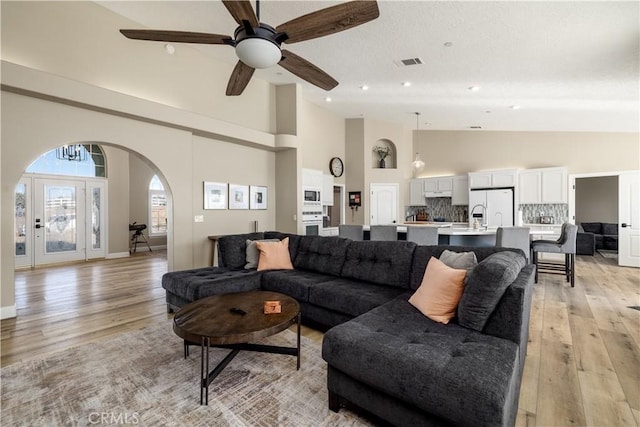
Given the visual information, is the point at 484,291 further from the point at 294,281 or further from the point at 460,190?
the point at 460,190

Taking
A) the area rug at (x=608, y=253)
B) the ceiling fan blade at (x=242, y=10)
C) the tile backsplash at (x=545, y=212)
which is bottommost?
the area rug at (x=608, y=253)

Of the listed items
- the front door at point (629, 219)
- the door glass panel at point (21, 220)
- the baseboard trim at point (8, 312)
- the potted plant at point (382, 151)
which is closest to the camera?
the baseboard trim at point (8, 312)

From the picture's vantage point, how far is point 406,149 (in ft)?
28.2

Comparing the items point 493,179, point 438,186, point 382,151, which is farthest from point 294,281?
point 493,179

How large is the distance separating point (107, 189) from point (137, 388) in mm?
7695

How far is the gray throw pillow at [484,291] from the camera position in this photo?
1824mm

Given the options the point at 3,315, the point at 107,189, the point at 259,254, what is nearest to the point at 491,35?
the point at 259,254

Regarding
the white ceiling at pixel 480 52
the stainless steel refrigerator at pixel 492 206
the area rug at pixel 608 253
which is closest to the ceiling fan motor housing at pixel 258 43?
the white ceiling at pixel 480 52

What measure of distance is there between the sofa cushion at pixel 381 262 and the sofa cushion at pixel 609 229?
8751mm

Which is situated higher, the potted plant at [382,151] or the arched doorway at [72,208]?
the potted plant at [382,151]

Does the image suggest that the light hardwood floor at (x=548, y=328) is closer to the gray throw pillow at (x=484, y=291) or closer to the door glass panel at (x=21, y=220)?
the gray throw pillow at (x=484, y=291)

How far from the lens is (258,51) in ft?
7.27

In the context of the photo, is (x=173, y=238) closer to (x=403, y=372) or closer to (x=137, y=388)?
(x=137, y=388)

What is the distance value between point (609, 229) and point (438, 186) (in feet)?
15.8
